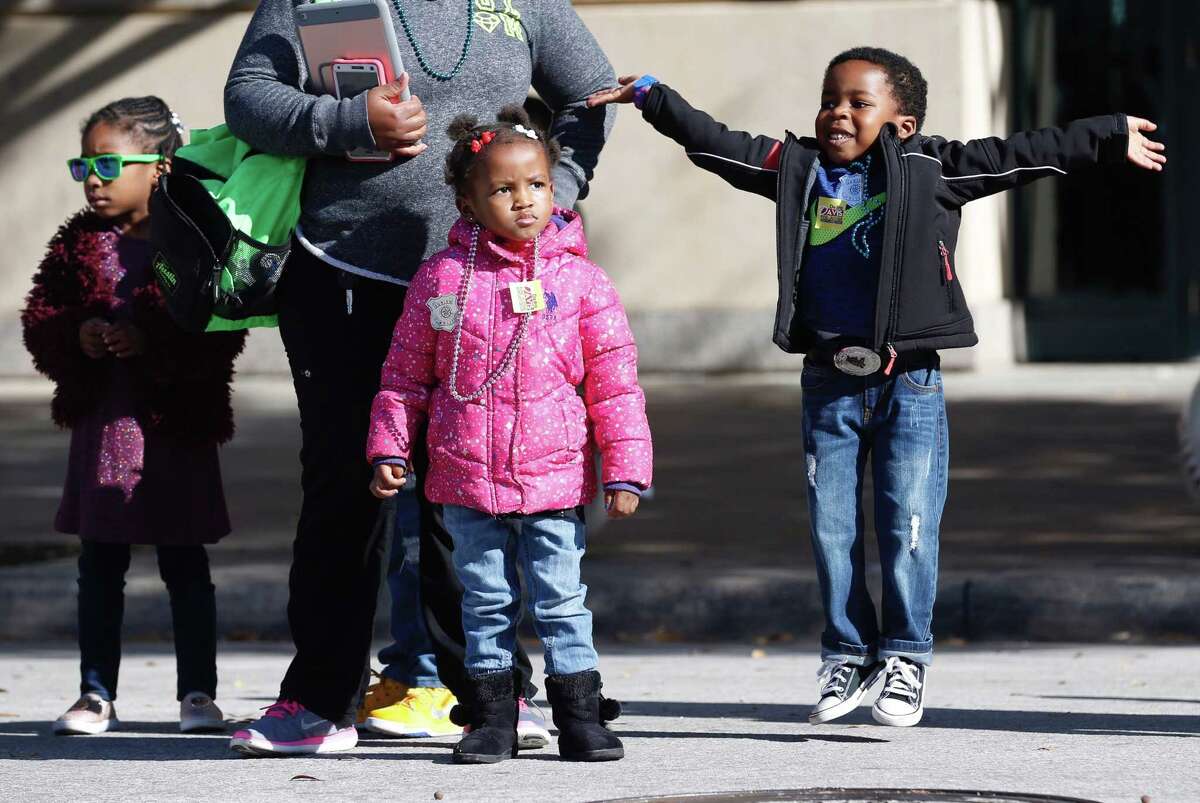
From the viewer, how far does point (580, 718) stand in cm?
462

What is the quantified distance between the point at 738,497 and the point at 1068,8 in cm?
735

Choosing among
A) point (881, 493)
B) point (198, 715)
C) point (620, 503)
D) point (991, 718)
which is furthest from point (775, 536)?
point (620, 503)

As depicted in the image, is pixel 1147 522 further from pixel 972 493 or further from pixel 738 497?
pixel 738 497

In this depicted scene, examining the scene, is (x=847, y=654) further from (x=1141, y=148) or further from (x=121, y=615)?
(x=121, y=615)

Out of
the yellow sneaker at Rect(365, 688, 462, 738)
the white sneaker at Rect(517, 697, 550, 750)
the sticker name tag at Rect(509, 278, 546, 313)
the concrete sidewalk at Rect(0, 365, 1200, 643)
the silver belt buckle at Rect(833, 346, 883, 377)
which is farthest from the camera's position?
the concrete sidewalk at Rect(0, 365, 1200, 643)

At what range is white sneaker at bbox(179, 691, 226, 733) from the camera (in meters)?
5.25

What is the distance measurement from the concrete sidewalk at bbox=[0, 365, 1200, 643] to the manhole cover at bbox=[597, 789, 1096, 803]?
277 cm

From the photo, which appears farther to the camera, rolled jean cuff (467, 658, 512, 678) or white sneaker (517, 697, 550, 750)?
white sneaker (517, 697, 550, 750)

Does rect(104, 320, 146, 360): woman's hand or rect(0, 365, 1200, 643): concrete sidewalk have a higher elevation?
rect(104, 320, 146, 360): woman's hand

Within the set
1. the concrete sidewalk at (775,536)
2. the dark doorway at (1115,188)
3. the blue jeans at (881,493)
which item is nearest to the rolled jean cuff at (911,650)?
the blue jeans at (881,493)

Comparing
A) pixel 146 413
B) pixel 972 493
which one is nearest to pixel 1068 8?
pixel 972 493

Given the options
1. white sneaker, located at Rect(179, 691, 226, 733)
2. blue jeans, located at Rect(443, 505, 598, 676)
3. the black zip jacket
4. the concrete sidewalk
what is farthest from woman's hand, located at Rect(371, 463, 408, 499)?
the concrete sidewalk

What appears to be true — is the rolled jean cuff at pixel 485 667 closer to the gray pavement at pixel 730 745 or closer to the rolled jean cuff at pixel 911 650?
the gray pavement at pixel 730 745

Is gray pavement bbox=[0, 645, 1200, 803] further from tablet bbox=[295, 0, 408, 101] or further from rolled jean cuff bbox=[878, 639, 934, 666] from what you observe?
tablet bbox=[295, 0, 408, 101]
